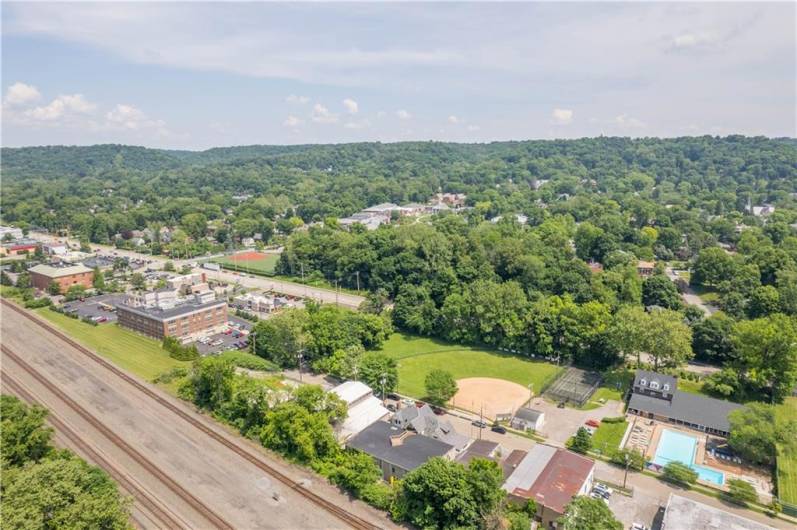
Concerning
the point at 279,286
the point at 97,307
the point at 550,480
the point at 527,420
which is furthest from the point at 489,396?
the point at 97,307

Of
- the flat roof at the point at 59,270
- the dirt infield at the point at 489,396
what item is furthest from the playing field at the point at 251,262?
the dirt infield at the point at 489,396

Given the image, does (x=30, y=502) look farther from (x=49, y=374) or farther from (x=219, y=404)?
(x=49, y=374)

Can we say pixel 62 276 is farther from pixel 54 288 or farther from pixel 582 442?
pixel 582 442

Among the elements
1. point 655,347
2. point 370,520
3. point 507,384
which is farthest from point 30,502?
point 655,347

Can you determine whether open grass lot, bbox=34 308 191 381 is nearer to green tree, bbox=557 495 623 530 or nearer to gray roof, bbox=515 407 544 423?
gray roof, bbox=515 407 544 423

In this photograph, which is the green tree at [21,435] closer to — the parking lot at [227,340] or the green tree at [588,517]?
the parking lot at [227,340]

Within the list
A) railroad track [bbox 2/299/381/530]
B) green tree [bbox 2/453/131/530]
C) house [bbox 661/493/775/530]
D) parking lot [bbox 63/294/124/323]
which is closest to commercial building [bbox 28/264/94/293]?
parking lot [bbox 63/294/124/323]
